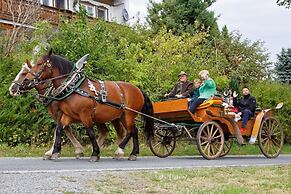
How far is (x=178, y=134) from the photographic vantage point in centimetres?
1499

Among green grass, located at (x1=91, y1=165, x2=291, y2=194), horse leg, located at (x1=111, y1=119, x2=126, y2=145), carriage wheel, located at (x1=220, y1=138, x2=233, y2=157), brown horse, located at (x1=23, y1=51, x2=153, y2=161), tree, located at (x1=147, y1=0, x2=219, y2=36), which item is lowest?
green grass, located at (x1=91, y1=165, x2=291, y2=194)

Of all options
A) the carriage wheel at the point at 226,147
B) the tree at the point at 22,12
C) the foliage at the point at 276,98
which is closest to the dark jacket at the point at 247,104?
the carriage wheel at the point at 226,147

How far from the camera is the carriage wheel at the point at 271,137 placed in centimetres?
1584

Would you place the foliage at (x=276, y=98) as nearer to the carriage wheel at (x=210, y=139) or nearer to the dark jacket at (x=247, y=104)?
the dark jacket at (x=247, y=104)

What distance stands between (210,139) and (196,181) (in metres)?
5.22

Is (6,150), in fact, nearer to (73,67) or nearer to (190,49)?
(73,67)

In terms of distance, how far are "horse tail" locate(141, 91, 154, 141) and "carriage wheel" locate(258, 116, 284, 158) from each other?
3267 mm

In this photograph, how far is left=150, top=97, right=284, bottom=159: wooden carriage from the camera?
46.8ft

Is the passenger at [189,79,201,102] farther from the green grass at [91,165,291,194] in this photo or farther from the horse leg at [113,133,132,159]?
the green grass at [91,165,291,194]

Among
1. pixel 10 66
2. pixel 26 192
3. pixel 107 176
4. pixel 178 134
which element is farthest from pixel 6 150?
pixel 26 192

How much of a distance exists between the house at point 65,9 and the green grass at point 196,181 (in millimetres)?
13796

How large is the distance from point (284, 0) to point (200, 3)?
1509cm

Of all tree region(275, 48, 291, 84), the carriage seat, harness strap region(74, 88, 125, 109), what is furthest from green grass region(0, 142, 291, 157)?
tree region(275, 48, 291, 84)

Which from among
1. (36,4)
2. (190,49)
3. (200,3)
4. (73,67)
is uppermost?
(200,3)
